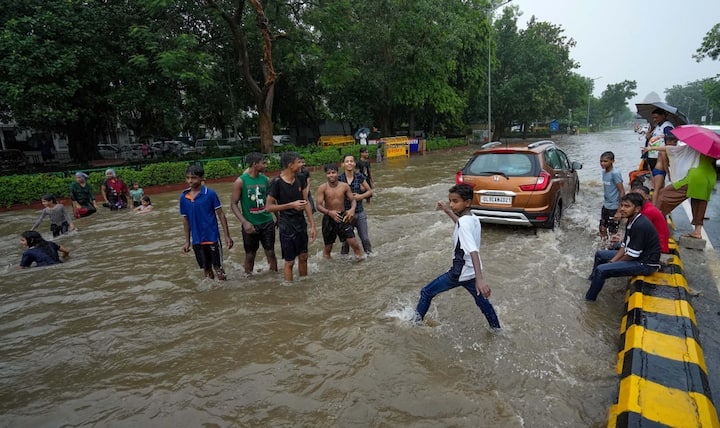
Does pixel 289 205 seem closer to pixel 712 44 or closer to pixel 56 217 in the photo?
pixel 56 217

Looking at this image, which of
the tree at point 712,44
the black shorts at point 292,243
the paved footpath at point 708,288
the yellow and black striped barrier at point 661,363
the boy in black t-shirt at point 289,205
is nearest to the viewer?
the yellow and black striped barrier at point 661,363

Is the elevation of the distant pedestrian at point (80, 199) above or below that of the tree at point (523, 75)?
below

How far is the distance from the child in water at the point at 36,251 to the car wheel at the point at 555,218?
28.3 feet

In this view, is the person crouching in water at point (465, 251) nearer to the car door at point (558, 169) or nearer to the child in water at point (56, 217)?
the car door at point (558, 169)

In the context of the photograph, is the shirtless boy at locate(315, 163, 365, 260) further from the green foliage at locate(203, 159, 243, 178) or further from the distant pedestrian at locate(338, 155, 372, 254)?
the green foliage at locate(203, 159, 243, 178)

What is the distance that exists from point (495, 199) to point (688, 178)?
105 inches

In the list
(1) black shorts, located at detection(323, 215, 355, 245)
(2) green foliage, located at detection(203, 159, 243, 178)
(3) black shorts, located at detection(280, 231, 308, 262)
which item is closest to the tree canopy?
(2) green foliage, located at detection(203, 159, 243, 178)

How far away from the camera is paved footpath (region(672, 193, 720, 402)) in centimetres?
332

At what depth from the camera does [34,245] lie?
6.55 m

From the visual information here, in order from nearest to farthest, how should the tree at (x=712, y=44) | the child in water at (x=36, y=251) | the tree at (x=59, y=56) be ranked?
1. the child in water at (x=36, y=251)
2. the tree at (x=59, y=56)
3. the tree at (x=712, y=44)

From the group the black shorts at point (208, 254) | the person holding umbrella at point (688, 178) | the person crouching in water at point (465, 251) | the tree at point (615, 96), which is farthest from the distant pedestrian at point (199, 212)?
the tree at point (615, 96)

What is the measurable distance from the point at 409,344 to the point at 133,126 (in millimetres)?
28890

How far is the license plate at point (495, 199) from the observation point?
6.85 metres

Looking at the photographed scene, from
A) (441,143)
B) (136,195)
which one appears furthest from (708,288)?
(441,143)
